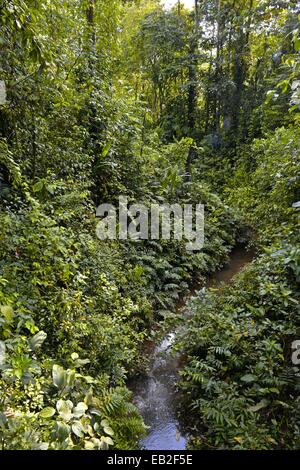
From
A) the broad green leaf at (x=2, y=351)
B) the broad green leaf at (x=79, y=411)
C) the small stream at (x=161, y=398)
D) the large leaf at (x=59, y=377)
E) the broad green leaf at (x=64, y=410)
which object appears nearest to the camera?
the broad green leaf at (x=2, y=351)

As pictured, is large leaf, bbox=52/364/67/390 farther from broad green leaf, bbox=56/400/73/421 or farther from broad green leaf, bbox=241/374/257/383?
broad green leaf, bbox=241/374/257/383

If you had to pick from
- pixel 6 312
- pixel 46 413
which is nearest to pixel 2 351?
pixel 6 312

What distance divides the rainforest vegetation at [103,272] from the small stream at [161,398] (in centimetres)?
19

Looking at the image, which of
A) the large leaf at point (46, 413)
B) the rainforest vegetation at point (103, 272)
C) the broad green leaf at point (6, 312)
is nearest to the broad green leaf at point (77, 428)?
the rainforest vegetation at point (103, 272)

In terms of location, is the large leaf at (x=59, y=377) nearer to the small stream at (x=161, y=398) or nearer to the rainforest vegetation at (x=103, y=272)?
the rainforest vegetation at (x=103, y=272)

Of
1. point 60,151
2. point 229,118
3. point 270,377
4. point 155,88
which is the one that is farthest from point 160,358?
point 155,88

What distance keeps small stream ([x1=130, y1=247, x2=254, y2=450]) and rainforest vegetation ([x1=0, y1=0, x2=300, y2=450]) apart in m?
0.19

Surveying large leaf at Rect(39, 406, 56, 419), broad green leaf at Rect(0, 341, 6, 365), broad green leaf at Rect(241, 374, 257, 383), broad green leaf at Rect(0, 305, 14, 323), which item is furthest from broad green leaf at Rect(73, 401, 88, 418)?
broad green leaf at Rect(241, 374, 257, 383)

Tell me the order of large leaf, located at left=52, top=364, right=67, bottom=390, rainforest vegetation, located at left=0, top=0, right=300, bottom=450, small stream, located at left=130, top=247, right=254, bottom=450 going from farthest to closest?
small stream, located at left=130, top=247, right=254, bottom=450 → rainforest vegetation, located at left=0, top=0, right=300, bottom=450 → large leaf, located at left=52, top=364, right=67, bottom=390

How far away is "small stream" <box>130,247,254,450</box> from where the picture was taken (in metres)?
4.13

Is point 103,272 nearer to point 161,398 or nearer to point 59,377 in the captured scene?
point 161,398

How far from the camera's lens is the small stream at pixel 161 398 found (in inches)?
163

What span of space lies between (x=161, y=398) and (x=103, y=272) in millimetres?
2216
